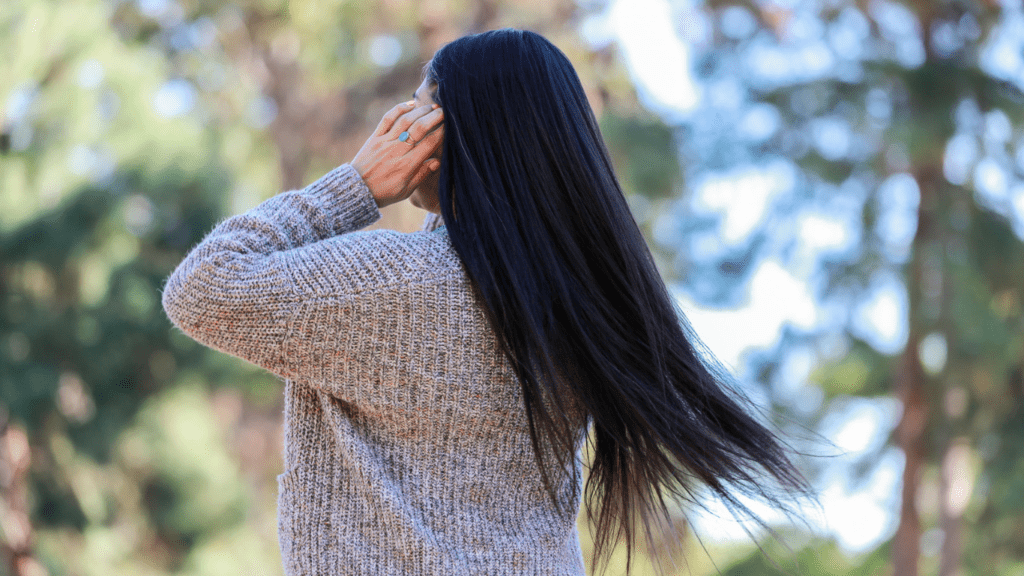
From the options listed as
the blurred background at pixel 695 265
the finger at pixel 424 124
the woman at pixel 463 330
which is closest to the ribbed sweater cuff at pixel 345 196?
the woman at pixel 463 330

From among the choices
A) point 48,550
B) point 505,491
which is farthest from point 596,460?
point 48,550

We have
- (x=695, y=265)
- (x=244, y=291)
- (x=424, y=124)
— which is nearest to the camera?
(x=244, y=291)

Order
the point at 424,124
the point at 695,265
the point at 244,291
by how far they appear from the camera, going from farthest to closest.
Result: the point at 695,265 → the point at 424,124 → the point at 244,291

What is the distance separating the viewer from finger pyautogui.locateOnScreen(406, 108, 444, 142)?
1.18 metres

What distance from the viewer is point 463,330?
3.63 ft

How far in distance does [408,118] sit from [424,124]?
0.11 ft

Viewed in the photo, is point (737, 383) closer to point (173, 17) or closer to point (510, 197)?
point (510, 197)

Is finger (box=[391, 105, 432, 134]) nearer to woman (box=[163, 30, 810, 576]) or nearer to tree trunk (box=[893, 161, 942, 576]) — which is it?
woman (box=[163, 30, 810, 576])

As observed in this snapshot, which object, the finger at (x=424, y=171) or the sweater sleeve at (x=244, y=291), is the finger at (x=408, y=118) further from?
the sweater sleeve at (x=244, y=291)

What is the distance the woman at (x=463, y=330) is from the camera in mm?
1080

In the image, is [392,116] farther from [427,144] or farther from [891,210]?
[891,210]

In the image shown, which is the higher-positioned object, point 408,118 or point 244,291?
point 408,118

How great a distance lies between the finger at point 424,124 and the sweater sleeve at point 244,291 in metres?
0.17

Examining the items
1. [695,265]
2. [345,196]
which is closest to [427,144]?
[345,196]
